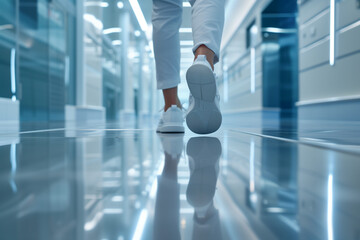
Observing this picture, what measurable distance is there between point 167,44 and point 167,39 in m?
0.02

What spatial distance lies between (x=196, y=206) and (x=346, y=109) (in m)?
2.76

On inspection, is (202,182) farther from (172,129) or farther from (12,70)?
(12,70)

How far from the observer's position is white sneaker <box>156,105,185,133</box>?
0.99 meters

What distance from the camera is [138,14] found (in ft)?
24.8

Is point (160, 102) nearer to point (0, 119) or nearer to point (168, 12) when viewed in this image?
point (0, 119)

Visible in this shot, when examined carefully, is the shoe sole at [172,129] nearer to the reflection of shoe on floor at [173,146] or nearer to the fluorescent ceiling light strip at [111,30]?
the reflection of shoe on floor at [173,146]

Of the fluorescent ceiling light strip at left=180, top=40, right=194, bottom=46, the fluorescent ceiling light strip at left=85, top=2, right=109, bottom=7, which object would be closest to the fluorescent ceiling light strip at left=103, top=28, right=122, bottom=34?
the fluorescent ceiling light strip at left=85, top=2, right=109, bottom=7

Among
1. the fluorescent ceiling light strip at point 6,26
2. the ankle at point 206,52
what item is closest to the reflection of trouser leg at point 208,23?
the ankle at point 206,52

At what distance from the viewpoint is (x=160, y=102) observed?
638 inches

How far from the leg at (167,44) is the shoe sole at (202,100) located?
251 mm

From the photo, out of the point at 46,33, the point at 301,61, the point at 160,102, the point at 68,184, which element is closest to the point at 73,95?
the point at 46,33

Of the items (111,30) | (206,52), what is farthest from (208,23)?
(111,30)

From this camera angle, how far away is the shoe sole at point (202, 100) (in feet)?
2.44

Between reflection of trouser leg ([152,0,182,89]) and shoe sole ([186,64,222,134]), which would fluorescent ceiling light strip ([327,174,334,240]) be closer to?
shoe sole ([186,64,222,134])
